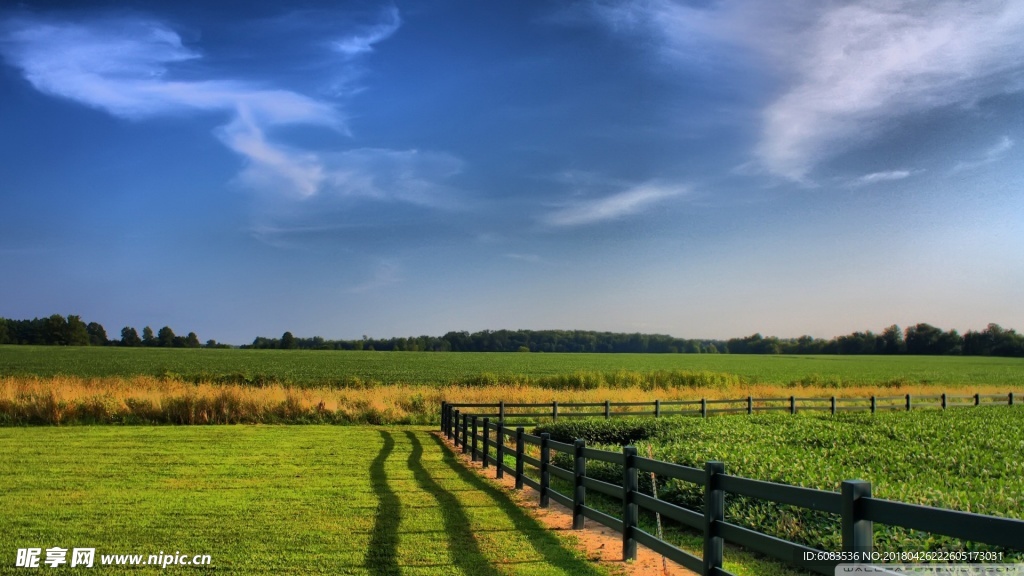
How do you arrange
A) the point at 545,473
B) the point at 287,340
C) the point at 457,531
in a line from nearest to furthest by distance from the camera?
the point at 457,531 < the point at 545,473 < the point at 287,340

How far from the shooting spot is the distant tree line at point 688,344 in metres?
138

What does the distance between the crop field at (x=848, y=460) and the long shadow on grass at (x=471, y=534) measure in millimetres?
2486

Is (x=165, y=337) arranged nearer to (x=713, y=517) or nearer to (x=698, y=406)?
(x=698, y=406)

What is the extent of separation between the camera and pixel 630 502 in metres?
7.99

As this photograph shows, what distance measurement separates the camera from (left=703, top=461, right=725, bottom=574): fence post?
605cm

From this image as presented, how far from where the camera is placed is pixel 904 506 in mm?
3943

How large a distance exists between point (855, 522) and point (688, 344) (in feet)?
626

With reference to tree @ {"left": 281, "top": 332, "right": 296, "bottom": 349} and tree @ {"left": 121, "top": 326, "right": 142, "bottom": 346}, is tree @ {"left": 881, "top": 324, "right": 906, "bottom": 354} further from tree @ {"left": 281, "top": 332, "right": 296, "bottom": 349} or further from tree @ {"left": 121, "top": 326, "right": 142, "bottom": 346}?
tree @ {"left": 121, "top": 326, "right": 142, "bottom": 346}

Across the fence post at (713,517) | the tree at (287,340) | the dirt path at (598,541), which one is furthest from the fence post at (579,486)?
the tree at (287,340)

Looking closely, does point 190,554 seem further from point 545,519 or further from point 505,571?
point 545,519

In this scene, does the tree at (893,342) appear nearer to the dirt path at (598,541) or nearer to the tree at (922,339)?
the tree at (922,339)

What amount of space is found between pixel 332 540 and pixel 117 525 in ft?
10.4

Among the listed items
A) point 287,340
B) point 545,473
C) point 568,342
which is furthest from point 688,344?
point 545,473

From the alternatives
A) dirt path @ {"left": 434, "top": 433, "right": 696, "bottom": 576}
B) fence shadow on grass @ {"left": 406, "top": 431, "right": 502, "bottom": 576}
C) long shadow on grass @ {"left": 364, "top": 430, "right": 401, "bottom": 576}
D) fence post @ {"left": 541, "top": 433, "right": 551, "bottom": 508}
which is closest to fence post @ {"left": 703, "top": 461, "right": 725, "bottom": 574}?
dirt path @ {"left": 434, "top": 433, "right": 696, "bottom": 576}
